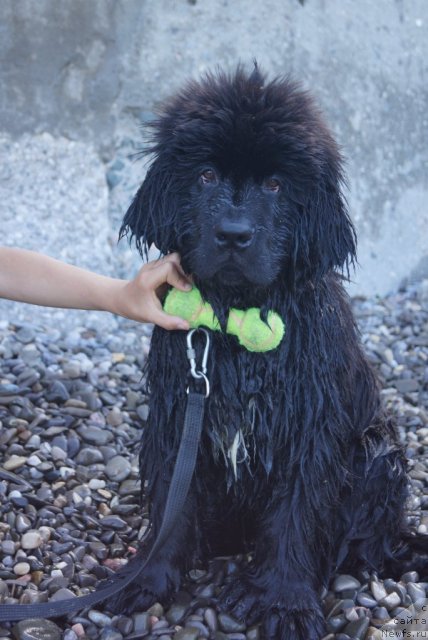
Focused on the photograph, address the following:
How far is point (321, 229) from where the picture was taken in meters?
2.19

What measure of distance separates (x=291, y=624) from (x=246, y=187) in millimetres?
1100

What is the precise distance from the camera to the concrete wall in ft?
14.0

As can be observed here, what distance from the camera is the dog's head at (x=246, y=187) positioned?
209 centimetres

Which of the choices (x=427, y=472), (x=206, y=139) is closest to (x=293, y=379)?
(x=206, y=139)

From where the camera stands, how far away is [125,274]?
4.45 m

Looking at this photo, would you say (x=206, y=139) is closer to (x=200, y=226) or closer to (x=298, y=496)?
(x=200, y=226)

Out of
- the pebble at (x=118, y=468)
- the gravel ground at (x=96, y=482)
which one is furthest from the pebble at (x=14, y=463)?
the pebble at (x=118, y=468)

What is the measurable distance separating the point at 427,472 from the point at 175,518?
1248 mm

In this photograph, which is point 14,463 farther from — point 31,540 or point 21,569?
point 21,569

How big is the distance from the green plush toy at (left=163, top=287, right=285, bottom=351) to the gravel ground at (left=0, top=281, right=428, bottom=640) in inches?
28.8

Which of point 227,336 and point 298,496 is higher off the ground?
point 227,336

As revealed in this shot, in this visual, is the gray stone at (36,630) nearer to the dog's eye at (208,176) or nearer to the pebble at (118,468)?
the pebble at (118,468)

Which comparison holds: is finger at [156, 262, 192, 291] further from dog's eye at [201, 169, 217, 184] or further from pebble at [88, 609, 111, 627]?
pebble at [88, 609, 111, 627]

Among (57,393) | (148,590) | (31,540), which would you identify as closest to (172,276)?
(148,590)
